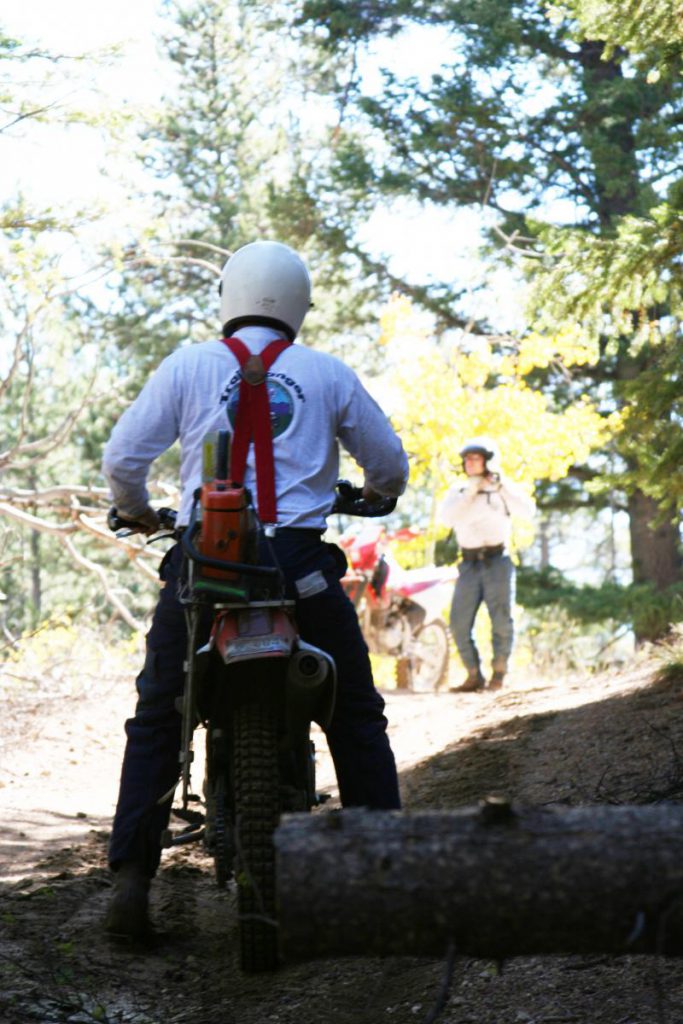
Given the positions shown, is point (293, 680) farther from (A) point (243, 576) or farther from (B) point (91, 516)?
(B) point (91, 516)

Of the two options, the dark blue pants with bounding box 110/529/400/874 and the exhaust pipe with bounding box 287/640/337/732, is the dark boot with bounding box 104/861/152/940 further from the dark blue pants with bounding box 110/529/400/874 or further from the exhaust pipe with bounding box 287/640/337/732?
the exhaust pipe with bounding box 287/640/337/732

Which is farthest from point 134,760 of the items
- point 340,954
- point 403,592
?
point 403,592

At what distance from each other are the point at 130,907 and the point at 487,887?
1949 millimetres

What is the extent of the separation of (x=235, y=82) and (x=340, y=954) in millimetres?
31469

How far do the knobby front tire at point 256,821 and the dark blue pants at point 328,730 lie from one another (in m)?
0.38

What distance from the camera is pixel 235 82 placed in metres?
31.6

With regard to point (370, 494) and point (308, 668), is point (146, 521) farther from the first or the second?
point (308, 668)

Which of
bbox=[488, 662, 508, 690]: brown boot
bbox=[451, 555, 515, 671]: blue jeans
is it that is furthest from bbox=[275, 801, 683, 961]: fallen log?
bbox=[488, 662, 508, 690]: brown boot

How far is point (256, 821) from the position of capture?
3.40 m

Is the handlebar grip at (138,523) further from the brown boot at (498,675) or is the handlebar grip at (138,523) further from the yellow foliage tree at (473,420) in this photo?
the yellow foliage tree at (473,420)

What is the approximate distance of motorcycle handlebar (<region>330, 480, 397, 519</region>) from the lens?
4.24 meters

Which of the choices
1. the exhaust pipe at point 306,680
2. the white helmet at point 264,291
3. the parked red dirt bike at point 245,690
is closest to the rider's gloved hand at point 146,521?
the parked red dirt bike at point 245,690

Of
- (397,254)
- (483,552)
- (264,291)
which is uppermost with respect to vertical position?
(397,254)

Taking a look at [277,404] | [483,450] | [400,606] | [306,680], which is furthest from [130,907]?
[400,606]
